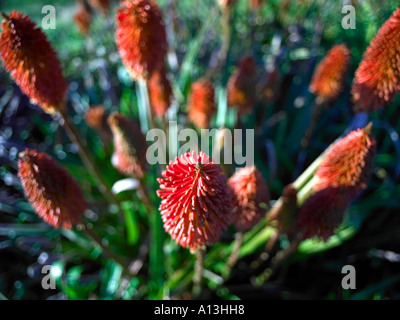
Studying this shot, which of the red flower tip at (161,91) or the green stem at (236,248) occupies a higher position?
the red flower tip at (161,91)

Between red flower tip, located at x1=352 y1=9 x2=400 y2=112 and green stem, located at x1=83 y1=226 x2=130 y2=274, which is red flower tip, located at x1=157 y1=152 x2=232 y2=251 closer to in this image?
green stem, located at x1=83 y1=226 x2=130 y2=274

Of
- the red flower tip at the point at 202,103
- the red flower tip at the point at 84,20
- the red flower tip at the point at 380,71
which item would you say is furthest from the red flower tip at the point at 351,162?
the red flower tip at the point at 84,20

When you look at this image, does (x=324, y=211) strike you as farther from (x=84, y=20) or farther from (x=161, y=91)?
(x=84, y=20)

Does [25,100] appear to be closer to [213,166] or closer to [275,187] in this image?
[275,187]

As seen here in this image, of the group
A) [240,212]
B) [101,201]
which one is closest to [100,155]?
[101,201]

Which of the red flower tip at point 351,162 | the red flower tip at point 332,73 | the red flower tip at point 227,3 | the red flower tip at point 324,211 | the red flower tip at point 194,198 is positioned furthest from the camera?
the red flower tip at point 227,3

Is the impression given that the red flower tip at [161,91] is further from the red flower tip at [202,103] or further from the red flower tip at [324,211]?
the red flower tip at [324,211]
